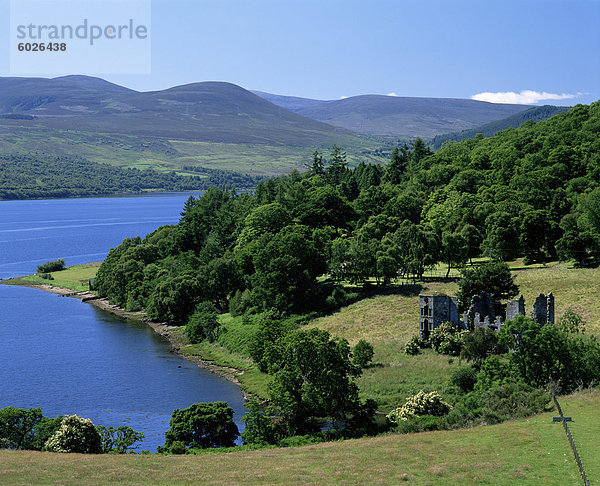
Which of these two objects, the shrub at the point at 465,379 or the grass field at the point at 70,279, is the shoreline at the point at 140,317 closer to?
the grass field at the point at 70,279

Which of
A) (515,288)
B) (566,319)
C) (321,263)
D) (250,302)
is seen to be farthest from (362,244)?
(566,319)

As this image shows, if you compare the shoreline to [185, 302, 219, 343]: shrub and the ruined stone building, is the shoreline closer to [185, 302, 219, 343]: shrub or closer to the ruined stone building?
[185, 302, 219, 343]: shrub

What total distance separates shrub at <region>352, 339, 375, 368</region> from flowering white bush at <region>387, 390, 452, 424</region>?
13099mm

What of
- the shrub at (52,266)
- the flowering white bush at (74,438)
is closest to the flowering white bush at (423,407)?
the flowering white bush at (74,438)

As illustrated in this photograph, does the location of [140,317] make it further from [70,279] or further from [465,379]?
[465,379]

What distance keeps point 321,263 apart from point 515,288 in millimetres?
30966

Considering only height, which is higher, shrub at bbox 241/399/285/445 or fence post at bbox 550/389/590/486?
fence post at bbox 550/389/590/486

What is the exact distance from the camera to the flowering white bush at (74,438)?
42.3 metres

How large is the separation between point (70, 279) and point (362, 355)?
9958cm

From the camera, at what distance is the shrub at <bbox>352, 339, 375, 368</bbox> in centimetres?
6162

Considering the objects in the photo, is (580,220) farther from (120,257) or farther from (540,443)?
(120,257)

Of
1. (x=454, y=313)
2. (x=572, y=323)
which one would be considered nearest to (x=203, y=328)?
(x=454, y=313)

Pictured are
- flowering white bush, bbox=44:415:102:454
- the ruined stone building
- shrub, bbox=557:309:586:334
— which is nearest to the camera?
flowering white bush, bbox=44:415:102:454

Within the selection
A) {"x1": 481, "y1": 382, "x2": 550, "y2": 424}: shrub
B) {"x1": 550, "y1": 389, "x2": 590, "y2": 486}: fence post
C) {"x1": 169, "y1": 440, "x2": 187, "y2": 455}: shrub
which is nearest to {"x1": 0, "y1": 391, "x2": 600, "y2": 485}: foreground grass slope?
{"x1": 550, "y1": 389, "x2": 590, "y2": 486}: fence post
